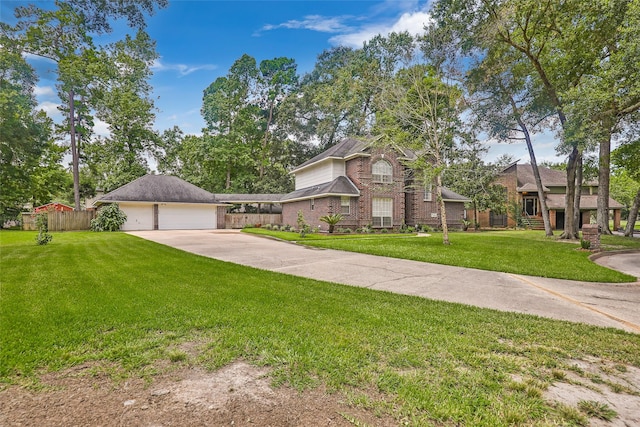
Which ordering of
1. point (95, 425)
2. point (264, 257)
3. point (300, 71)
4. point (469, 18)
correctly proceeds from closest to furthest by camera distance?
point (95, 425) < point (264, 257) < point (469, 18) < point (300, 71)

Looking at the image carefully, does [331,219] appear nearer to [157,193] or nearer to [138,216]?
[157,193]

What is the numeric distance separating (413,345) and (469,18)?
1586 centimetres

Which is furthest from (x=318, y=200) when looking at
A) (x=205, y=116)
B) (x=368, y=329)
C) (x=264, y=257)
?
(x=205, y=116)

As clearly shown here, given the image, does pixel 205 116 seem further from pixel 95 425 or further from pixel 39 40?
pixel 95 425

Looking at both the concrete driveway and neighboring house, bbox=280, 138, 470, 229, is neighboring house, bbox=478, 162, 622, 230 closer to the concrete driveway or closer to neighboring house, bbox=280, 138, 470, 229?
neighboring house, bbox=280, 138, 470, 229

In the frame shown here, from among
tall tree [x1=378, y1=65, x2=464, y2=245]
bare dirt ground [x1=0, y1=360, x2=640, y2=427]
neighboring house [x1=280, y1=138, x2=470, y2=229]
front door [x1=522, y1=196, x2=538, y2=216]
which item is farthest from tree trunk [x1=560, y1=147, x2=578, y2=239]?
bare dirt ground [x1=0, y1=360, x2=640, y2=427]

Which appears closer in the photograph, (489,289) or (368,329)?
(368,329)

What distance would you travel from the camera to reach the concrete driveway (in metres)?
4.69

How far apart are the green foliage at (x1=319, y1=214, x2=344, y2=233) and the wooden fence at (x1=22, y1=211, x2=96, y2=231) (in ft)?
59.8

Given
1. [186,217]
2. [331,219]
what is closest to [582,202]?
Answer: [331,219]

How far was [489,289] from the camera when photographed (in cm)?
599

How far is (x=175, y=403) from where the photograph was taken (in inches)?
86.3

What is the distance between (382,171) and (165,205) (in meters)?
18.6

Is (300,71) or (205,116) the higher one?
(300,71)
